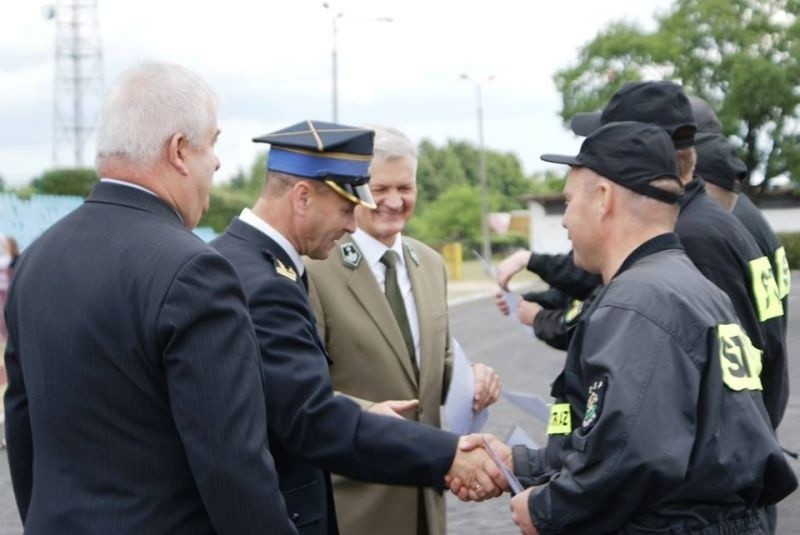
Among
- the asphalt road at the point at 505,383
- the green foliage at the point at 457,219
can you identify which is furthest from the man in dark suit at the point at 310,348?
the green foliage at the point at 457,219

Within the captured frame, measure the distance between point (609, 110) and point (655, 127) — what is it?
56cm

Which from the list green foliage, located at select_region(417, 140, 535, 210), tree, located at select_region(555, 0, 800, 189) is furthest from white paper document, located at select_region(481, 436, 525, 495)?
green foliage, located at select_region(417, 140, 535, 210)

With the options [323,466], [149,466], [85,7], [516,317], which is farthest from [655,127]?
[85,7]

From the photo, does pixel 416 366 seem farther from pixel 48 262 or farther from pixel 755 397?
pixel 48 262

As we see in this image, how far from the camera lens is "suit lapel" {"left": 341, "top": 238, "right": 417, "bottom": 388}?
13.8 feet

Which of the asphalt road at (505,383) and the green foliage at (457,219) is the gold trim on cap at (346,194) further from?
the green foliage at (457,219)

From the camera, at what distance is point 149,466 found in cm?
272

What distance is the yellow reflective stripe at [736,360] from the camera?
2973 millimetres

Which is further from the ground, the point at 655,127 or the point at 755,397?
the point at 655,127

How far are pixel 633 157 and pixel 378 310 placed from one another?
1307mm

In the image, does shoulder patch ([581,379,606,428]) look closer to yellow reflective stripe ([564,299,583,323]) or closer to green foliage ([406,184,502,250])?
yellow reflective stripe ([564,299,583,323])

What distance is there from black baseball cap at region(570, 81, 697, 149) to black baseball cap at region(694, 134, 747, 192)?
992mm

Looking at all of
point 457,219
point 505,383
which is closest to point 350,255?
point 505,383

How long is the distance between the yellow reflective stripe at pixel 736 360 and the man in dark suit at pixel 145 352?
3.44 ft
